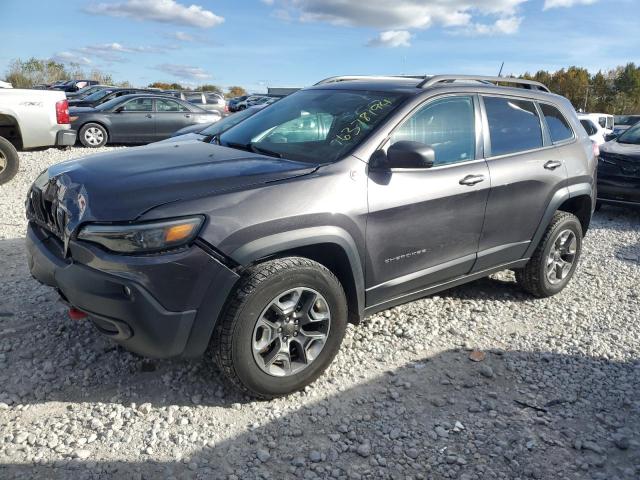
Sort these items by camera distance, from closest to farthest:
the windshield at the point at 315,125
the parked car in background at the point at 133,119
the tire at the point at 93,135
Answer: the windshield at the point at 315,125 < the tire at the point at 93,135 < the parked car in background at the point at 133,119

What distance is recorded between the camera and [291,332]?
2.97m

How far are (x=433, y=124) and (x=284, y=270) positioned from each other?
5.30 ft

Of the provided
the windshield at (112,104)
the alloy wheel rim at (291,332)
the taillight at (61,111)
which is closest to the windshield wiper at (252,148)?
the alloy wheel rim at (291,332)

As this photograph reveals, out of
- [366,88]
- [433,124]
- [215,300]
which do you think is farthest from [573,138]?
[215,300]

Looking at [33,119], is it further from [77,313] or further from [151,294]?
[151,294]

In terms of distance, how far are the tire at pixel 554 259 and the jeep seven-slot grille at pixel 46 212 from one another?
362cm

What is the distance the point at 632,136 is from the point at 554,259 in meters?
5.88

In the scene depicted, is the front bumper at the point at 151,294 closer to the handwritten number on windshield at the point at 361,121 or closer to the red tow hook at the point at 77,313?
the red tow hook at the point at 77,313

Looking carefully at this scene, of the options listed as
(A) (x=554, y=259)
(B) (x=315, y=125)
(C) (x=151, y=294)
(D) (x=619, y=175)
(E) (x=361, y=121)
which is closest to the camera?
(C) (x=151, y=294)

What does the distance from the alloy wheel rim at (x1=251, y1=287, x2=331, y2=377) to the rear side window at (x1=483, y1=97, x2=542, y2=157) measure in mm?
1912

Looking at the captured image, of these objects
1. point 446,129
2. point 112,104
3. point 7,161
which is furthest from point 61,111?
point 446,129

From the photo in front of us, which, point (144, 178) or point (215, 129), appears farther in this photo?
point (215, 129)

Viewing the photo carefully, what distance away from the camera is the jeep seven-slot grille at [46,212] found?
115 inches

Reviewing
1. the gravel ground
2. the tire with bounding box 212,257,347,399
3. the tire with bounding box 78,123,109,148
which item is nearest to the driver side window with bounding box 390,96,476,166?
the tire with bounding box 212,257,347,399
